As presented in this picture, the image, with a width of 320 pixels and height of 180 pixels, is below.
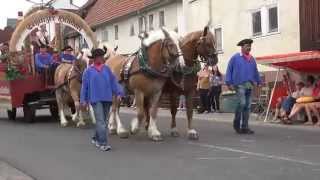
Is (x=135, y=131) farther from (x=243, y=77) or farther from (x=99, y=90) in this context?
(x=243, y=77)

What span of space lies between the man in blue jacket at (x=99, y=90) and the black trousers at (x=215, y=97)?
39.4 feet

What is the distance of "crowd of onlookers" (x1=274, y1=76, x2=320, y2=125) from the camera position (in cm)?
1712

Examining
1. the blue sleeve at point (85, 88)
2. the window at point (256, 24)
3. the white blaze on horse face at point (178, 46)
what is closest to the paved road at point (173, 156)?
the blue sleeve at point (85, 88)

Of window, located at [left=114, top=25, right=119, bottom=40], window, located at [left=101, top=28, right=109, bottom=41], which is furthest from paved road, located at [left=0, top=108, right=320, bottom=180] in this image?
window, located at [left=101, top=28, right=109, bottom=41]

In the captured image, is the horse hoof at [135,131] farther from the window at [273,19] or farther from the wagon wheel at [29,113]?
the window at [273,19]

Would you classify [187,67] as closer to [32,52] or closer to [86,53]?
[86,53]

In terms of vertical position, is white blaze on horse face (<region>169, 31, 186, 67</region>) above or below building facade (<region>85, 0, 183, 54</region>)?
below

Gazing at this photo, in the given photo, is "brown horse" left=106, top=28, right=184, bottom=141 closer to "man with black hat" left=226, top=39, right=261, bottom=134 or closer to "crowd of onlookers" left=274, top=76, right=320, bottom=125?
"man with black hat" left=226, top=39, right=261, bottom=134

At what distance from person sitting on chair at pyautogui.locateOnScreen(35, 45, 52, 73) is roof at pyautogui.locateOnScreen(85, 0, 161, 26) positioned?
1507cm

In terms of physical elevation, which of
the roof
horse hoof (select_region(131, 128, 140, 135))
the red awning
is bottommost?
horse hoof (select_region(131, 128, 140, 135))

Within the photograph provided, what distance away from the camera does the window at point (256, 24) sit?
77.5 ft

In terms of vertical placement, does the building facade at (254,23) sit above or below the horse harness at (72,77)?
above

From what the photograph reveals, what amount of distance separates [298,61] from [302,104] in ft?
3.57

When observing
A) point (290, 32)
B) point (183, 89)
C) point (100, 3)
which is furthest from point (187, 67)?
point (100, 3)
